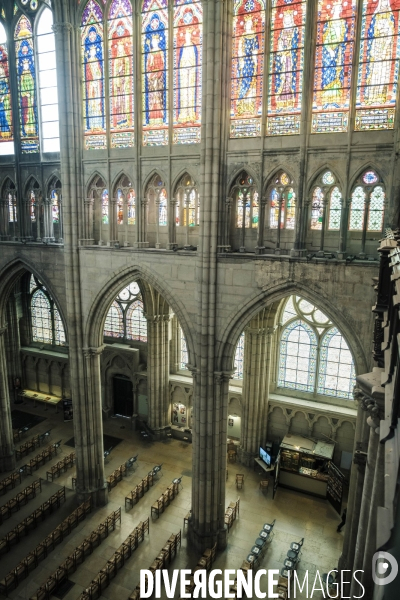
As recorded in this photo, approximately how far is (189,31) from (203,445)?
41.2ft

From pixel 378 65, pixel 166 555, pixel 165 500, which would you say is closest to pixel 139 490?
pixel 165 500

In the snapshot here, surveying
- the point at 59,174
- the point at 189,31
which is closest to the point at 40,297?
the point at 59,174

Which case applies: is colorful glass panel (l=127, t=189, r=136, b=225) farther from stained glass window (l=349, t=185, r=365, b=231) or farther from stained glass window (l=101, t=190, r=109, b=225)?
stained glass window (l=349, t=185, r=365, b=231)

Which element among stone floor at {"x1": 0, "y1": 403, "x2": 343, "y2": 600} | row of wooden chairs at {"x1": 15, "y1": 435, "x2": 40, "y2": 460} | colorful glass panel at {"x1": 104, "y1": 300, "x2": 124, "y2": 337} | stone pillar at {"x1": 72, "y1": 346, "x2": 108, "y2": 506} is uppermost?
colorful glass panel at {"x1": 104, "y1": 300, "x2": 124, "y2": 337}

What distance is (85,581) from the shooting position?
13.4 m

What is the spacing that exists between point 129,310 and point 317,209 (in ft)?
43.1

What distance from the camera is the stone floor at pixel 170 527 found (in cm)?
1380

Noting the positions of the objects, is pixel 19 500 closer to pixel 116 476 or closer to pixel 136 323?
pixel 116 476

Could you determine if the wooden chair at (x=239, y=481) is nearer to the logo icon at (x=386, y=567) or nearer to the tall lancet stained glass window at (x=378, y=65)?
the tall lancet stained glass window at (x=378, y=65)

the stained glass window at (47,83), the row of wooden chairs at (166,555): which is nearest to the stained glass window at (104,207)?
the stained glass window at (47,83)

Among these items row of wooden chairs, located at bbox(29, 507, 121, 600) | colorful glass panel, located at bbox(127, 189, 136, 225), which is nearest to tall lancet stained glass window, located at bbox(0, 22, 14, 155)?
colorful glass panel, located at bbox(127, 189, 136, 225)

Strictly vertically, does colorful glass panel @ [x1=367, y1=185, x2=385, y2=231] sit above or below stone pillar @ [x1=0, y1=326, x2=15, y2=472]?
above

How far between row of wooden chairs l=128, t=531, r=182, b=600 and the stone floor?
25cm

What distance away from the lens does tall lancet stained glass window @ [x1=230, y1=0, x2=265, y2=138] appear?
12320 millimetres
